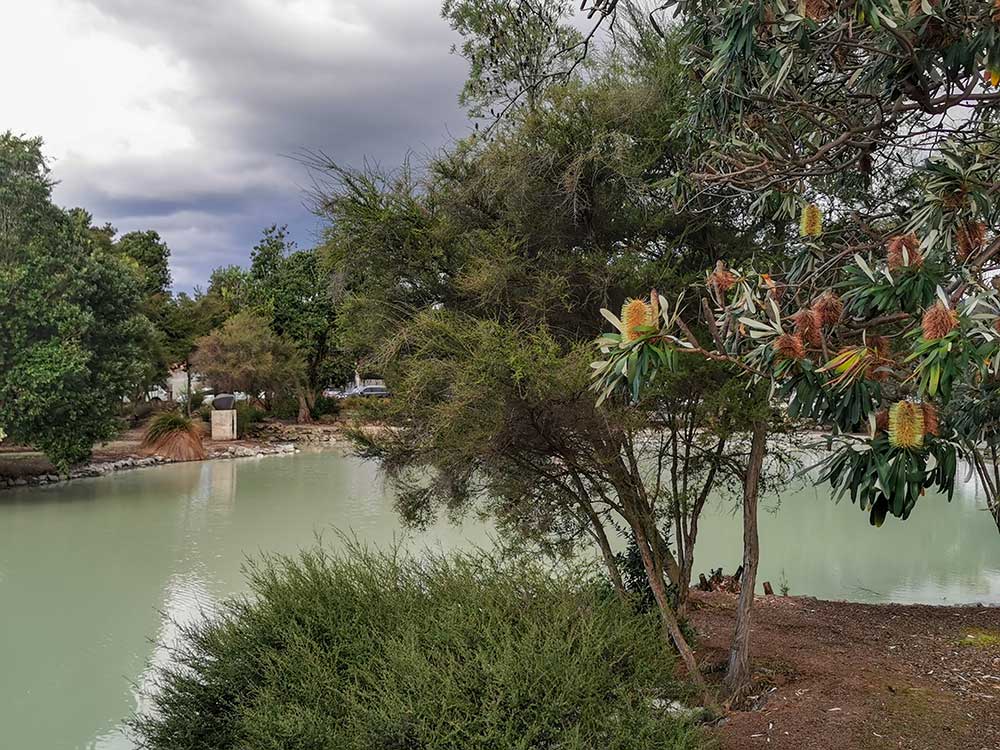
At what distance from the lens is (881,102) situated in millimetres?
2621

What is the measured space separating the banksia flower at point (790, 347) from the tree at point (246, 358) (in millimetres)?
23168

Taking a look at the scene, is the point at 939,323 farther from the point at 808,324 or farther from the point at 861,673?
the point at 861,673

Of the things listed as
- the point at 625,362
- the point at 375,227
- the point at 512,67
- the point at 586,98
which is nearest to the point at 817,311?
the point at 625,362

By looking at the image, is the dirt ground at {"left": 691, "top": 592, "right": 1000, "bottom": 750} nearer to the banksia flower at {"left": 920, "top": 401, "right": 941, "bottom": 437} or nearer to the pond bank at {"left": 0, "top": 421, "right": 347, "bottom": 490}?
the banksia flower at {"left": 920, "top": 401, "right": 941, "bottom": 437}

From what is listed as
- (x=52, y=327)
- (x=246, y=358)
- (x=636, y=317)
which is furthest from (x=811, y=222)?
(x=246, y=358)

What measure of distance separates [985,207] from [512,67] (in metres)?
3.49

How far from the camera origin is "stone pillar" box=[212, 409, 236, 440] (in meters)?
22.8

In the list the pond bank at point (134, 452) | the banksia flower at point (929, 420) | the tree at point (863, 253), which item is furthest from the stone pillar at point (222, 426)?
the banksia flower at point (929, 420)

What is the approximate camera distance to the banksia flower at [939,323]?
60.9 inches

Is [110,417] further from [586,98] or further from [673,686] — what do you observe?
[673,686]

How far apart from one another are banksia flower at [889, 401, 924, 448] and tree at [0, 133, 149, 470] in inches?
538

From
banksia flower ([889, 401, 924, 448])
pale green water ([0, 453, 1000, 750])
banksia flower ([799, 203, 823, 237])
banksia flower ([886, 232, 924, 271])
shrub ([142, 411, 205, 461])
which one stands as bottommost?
pale green water ([0, 453, 1000, 750])

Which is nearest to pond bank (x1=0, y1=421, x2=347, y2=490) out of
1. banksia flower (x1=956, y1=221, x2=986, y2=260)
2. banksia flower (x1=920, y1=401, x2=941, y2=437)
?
banksia flower (x1=956, y1=221, x2=986, y2=260)

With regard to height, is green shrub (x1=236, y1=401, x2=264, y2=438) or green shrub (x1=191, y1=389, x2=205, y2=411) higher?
green shrub (x1=191, y1=389, x2=205, y2=411)
